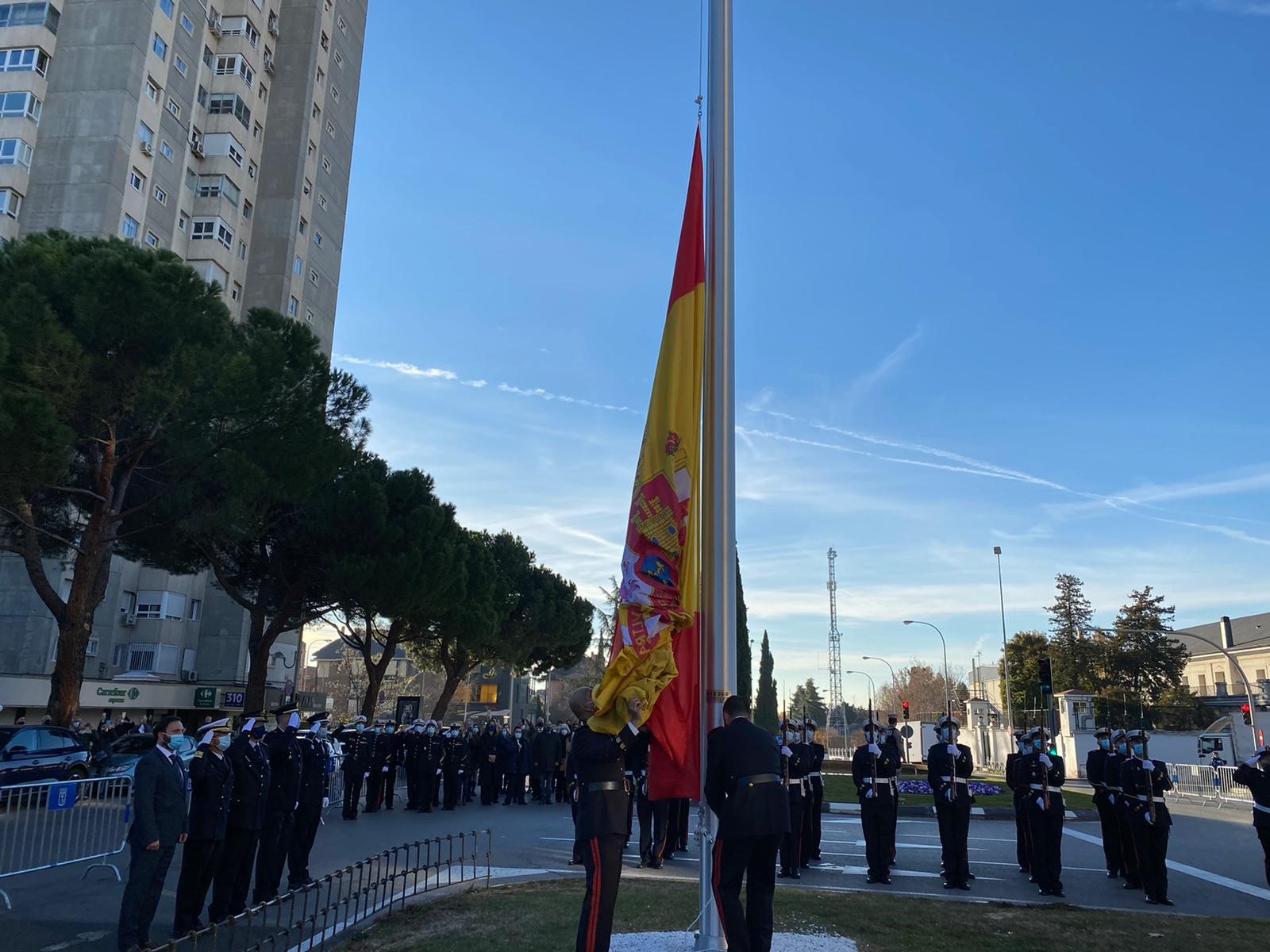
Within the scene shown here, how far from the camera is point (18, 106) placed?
38469 mm

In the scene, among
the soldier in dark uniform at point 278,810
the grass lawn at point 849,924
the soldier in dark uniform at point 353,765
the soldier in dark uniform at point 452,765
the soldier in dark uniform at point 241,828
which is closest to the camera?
the grass lawn at point 849,924

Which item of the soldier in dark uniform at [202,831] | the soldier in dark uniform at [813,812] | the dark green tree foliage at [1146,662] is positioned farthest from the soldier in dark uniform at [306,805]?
the dark green tree foliage at [1146,662]

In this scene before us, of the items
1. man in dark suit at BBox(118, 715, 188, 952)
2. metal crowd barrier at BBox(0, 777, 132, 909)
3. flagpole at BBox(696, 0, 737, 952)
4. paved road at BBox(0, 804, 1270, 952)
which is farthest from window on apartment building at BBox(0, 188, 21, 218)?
flagpole at BBox(696, 0, 737, 952)

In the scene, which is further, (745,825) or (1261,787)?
(1261,787)

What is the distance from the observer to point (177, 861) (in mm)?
12102

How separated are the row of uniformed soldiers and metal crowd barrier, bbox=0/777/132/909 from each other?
1.59 meters

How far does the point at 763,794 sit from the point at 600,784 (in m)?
1.10

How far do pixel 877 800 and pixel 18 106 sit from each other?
142 ft

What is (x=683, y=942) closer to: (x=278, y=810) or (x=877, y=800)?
(x=278, y=810)

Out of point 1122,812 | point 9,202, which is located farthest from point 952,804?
point 9,202

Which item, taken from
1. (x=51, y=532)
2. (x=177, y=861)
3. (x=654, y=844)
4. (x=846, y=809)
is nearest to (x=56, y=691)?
(x=51, y=532)

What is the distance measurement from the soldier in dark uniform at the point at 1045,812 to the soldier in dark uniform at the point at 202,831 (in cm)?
889

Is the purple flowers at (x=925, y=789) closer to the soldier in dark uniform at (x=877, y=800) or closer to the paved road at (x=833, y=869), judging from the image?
the paved road at (x=833, y=869)

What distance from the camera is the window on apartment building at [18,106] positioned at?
3834 centimetres
